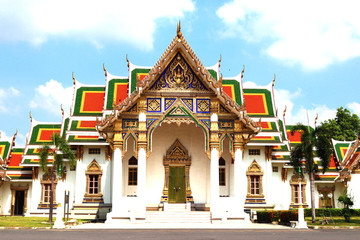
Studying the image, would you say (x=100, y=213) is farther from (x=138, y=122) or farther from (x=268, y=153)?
(x=268, y=153)

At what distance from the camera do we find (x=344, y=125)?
40.9 meters

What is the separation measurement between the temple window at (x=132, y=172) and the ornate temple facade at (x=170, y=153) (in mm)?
56

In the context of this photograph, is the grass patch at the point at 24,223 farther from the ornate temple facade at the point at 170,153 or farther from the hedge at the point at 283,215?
the hedge at the point at 283,215

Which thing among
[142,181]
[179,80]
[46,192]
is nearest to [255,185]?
[142,181]

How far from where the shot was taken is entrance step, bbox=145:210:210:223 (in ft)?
67.2

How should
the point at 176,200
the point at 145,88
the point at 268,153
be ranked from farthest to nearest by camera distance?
the point at 268,153 < the point at 176,200 < the point at 145,88

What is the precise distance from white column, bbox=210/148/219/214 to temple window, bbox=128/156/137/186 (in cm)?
523

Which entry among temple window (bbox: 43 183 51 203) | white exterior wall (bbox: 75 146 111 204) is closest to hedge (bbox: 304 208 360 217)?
white exterior wall (bbox: 75 146 111 204)

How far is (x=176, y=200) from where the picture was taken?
2347 centimetres

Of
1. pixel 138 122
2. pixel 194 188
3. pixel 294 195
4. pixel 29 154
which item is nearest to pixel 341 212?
pixel 294 195

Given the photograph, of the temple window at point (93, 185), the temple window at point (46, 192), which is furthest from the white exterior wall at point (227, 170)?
the temple window at point (46, 192)

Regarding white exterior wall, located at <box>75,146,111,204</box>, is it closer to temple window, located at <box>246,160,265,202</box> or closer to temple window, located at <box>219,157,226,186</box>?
temple window, located at <box>219,157,226,186</box>

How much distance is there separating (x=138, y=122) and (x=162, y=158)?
3.69 meters

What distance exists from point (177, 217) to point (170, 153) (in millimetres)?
4275
